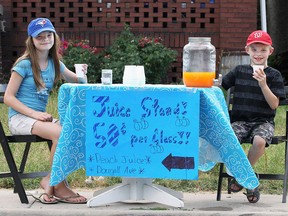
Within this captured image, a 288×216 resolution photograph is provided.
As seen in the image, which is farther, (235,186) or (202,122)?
(235,186)

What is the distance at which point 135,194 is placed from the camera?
5.36m

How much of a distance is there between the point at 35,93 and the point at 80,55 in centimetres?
622

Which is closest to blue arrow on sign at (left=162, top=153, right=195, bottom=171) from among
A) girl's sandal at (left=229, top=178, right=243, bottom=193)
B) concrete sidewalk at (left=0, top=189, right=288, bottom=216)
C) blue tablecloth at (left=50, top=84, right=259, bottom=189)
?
blue tablecloth at (left=50, top=84, right=259, bottom=189)

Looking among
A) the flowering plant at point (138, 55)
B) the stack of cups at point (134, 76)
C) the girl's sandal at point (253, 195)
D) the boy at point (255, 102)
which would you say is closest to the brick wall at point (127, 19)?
the flowering plant at point (138, 55)

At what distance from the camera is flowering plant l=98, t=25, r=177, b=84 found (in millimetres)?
11500

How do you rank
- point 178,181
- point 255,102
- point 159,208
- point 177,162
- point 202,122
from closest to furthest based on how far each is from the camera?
point 177,162
point 202,122
point 159,208
point 255,102
point 178,181

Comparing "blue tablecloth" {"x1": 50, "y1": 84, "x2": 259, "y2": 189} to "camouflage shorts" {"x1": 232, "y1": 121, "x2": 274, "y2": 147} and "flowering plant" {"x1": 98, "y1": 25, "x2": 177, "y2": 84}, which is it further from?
"flowering plant" {"x1": 98, "y1": 25, "x2": 177, "y2": 84}

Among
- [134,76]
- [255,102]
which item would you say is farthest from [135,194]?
[255,102]

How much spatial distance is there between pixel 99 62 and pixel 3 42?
76.7 inches


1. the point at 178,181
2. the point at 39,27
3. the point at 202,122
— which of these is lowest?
the point at 178,181

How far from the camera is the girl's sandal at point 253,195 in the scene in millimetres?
5434

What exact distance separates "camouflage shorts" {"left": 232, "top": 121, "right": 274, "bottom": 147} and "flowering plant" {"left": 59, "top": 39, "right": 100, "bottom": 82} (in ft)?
20.8

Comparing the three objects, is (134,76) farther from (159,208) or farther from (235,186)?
(235,186)

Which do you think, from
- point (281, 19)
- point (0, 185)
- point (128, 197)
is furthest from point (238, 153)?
point (281, 19)
